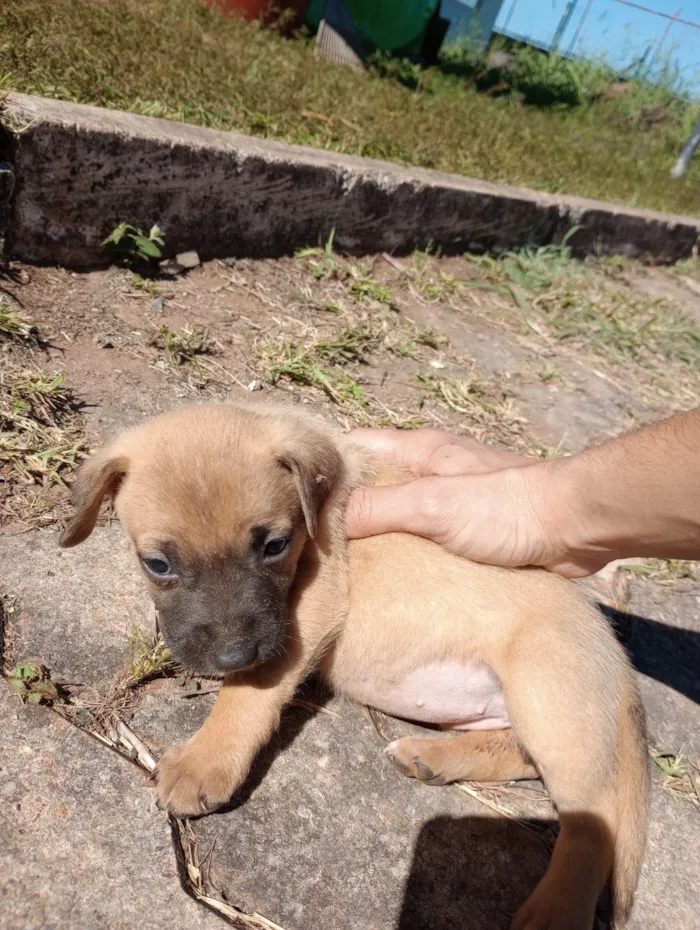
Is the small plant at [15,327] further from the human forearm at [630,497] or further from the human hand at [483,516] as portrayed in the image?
the human forearm at [630,497]

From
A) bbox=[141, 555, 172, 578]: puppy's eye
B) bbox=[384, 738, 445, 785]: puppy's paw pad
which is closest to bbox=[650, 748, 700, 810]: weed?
bbox=[384, 738, 445, 785]: puppy's paw pad

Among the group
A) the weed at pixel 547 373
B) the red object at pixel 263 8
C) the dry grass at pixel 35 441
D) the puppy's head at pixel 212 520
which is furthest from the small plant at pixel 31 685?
the red object at pixel 263 8

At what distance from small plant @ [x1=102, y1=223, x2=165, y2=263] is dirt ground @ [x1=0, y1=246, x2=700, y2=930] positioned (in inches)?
4.3

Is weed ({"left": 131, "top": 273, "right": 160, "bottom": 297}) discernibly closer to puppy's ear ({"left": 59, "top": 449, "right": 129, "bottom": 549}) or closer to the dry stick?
puppy's ear ({"left": 59, "top": 449, "right": 129, "bottom": 549})

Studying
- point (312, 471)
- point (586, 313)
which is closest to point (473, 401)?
point (586, 313)

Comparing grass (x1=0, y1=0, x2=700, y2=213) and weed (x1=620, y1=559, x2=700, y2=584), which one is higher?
grass (x1=0, y1=0, x2=700, y2=213)

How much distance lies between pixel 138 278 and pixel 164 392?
989mm

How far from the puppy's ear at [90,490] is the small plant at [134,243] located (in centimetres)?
215

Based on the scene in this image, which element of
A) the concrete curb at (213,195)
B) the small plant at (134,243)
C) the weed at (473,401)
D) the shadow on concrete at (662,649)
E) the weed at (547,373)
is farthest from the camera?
the weed at (547,373)

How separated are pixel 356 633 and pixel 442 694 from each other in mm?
391

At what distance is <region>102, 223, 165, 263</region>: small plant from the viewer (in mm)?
4184

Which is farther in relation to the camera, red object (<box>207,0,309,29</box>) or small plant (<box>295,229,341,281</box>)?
red object (<box>207,0,309,29</box>)

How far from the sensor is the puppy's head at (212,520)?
2277 mm

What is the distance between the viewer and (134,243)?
428cm
